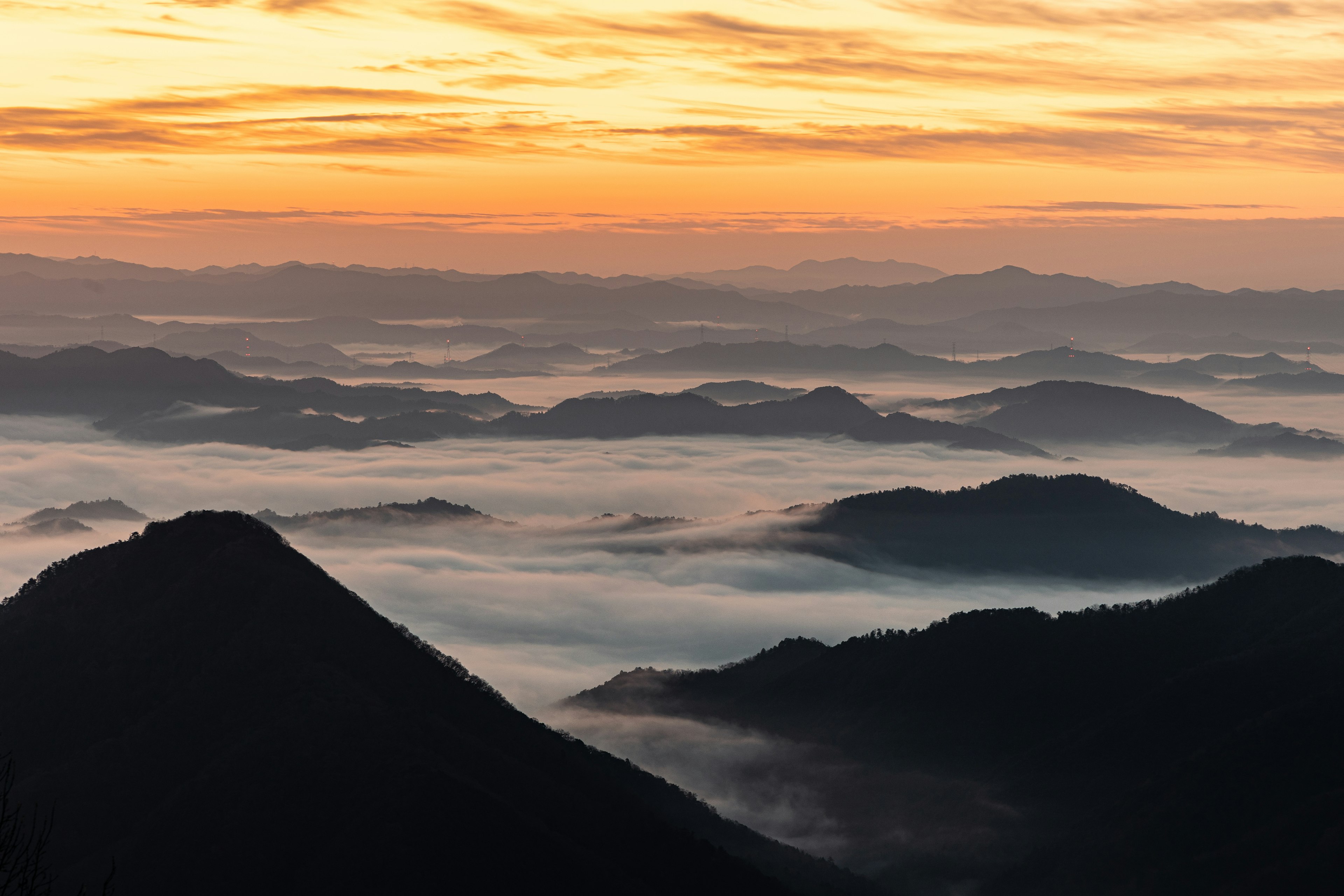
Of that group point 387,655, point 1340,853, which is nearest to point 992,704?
point 1340,853

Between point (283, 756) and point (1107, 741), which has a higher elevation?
point (1107, 741)

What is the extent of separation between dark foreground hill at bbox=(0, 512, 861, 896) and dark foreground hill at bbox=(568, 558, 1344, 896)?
900 inches

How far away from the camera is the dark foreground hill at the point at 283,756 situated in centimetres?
9188

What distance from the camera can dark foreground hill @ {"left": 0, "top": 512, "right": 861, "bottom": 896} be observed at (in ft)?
301

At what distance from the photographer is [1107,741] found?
158750mm

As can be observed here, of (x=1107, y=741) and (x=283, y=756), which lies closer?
(x=283, y=756)

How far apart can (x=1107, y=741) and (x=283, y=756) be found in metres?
102

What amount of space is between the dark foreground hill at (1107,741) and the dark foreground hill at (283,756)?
22868 millimetres

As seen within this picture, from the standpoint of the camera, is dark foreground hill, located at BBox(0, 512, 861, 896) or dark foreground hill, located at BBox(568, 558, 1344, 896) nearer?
dark foreground hill, located at BBox(0, 512, 861, 896)

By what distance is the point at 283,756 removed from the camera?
9912 cm

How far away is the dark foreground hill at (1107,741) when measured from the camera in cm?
12650

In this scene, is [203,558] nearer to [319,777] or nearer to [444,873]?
[319,777]

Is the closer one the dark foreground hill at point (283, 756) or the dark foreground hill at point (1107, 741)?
the dark foreground hill at point (283, 756)

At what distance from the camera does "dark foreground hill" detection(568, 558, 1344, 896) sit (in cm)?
12650
